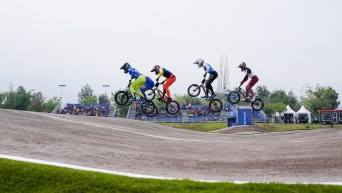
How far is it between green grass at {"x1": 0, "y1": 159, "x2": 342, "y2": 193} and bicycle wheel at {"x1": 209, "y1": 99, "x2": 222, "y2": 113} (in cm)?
1823

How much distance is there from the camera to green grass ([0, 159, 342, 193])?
6.83m

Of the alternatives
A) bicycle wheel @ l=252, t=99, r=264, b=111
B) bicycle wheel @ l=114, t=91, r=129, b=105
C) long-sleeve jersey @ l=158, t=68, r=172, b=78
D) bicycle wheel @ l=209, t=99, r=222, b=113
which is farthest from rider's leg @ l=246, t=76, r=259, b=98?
bicycle wheel @ l=114, t=91, r=129, b=105

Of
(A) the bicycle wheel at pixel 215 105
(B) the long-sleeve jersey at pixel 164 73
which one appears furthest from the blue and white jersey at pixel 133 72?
(A) the bicycle wheel at pixel 215 105

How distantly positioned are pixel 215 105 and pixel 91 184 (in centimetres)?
1897

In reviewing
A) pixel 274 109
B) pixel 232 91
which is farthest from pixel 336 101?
pixel 232 91

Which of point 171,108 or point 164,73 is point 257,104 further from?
point 164,73

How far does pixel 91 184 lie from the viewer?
738cm

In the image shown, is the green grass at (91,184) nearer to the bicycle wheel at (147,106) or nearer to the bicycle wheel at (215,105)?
the bicycle wheel at (147,106)

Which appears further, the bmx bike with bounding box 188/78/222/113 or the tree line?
the tree line

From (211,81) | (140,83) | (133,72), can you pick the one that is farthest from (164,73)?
(211,81)

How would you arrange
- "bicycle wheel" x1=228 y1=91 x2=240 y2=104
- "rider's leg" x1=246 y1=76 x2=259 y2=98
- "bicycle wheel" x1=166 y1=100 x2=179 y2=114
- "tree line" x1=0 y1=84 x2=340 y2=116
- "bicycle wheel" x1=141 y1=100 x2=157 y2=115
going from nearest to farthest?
"rider's leg" x1=246 y1=76 x2=259 y2=98
"bicycle wheel" x1=166 y1=100 x2=179 y2=114
"bicycle wheel" x1=141 y1=100 x2=157 y2=115
"bicycle wheel" x1=228 y1=91 x2=240 y2=104
"tree line" x1=0 y1=84 x2=340 y2=116

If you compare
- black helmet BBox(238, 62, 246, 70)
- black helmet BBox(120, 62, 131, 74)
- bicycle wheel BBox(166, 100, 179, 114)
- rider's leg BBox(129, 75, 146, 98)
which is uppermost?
black helmet BBox(238, 62, 246, 70)

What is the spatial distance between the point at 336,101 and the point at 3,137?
103885 millimetres

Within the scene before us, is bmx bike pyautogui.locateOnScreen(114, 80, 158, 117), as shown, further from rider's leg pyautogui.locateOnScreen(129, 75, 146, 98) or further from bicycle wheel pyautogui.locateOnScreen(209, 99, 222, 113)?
bicycle wheel pyautogui.locateOnScreen(209, 99, 222, 113)
